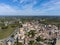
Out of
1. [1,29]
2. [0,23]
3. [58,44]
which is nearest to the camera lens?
[58,44]

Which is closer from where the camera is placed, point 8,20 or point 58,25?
point 58,25

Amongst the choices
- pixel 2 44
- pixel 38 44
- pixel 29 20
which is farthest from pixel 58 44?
pixel 29 20

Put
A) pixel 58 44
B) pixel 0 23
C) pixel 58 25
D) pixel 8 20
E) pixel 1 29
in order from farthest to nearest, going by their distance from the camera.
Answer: pixel 8 20 → pixel 0 23 → pixel 58 25 → pixel 1 29 → pixel 58 44

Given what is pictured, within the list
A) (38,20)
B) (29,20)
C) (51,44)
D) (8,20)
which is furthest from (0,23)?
(51,44)

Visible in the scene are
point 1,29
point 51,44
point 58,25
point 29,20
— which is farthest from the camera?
point 29,20

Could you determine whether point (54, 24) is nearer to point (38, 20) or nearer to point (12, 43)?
point (38, 20)

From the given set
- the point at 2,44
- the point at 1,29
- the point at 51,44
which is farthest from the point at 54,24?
the point at 2,44

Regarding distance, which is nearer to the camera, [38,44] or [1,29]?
[38,44]

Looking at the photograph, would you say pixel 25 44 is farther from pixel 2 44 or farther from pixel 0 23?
pixel 0 23

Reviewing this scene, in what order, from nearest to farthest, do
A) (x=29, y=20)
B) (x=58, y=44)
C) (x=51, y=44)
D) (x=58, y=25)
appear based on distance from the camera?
(x=58, y=44), (x=51, y=44), (x=58, y=25), (x=29, y=20)
